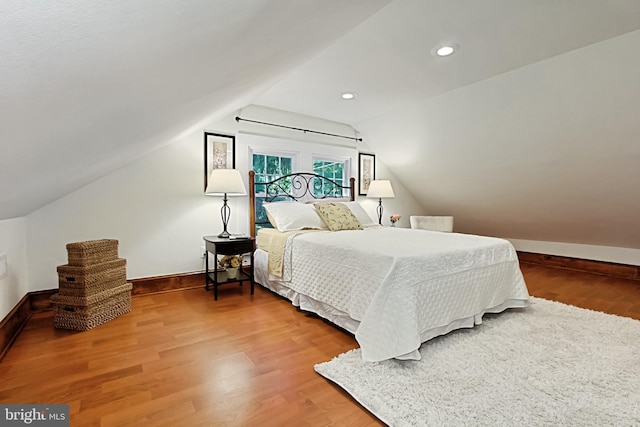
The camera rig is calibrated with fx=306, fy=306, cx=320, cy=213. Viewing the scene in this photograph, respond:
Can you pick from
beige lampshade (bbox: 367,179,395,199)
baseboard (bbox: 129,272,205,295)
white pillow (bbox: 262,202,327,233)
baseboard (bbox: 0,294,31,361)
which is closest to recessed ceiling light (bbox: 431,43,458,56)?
white pillow (bbox: 262,202,327,233)

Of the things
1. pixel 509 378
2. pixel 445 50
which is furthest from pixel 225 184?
pixel 509 378

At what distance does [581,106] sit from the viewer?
2.84 metres

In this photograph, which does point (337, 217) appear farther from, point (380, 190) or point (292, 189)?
point (380, 190)

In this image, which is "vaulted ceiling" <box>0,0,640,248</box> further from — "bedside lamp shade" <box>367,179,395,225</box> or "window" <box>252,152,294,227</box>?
"window" <box>252,152,294,227</box>

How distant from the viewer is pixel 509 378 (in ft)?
5.79

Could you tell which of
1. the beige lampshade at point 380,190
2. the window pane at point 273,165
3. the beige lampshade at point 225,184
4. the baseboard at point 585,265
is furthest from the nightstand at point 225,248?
the baseboard at point 585,265

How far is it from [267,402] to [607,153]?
12.7 feet

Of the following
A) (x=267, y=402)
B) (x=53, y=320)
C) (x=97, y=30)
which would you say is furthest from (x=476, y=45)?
(x=53, y=320)

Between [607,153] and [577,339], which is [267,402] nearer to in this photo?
[577,339]

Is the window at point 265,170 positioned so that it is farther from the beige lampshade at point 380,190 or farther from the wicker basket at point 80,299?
the wicker basket at point 80,299

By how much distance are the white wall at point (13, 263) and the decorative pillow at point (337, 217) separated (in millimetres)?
2675

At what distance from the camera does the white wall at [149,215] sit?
2.90m

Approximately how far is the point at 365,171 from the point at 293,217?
7.19ft

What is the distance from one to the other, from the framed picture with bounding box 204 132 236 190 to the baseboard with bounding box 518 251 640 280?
5049 millimetres
